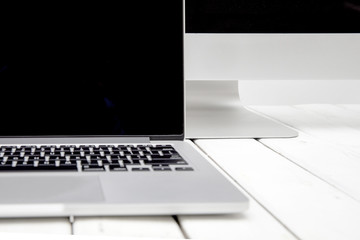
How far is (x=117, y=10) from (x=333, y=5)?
1.05ft

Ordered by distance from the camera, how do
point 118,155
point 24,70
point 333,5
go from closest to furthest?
point 118,155 < point 24,70 < point 333,5

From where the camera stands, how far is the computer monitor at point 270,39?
31.4 inches

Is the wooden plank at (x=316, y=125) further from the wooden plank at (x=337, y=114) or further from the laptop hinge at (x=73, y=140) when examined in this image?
the laptop hinge at (x=73, y=140)

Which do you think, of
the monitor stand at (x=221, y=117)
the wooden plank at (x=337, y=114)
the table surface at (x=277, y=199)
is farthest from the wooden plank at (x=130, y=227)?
the wooden plank at (x=337, y=114)

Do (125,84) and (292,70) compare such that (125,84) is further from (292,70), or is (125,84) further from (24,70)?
(292,70)

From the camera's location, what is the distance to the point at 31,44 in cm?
68

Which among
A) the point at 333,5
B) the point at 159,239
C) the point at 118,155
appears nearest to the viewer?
the point at 159,239

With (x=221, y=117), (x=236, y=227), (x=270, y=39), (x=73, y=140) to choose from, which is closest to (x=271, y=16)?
(x=270, y=39)

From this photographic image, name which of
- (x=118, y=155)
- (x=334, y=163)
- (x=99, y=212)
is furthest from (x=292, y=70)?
(x=99, y=212)

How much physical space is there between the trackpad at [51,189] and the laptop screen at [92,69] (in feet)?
0.62

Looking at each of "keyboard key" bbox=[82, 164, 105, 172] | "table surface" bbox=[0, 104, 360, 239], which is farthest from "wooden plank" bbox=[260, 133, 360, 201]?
"keyboard key" bbox=[82, 164, 105, 172]

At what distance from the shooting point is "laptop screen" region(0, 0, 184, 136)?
2.22 ft

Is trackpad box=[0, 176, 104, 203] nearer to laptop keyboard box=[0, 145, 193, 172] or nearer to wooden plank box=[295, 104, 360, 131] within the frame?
laptop keyboard box=[0, 145, 193, 172]

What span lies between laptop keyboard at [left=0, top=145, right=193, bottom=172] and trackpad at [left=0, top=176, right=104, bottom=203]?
29 mm
